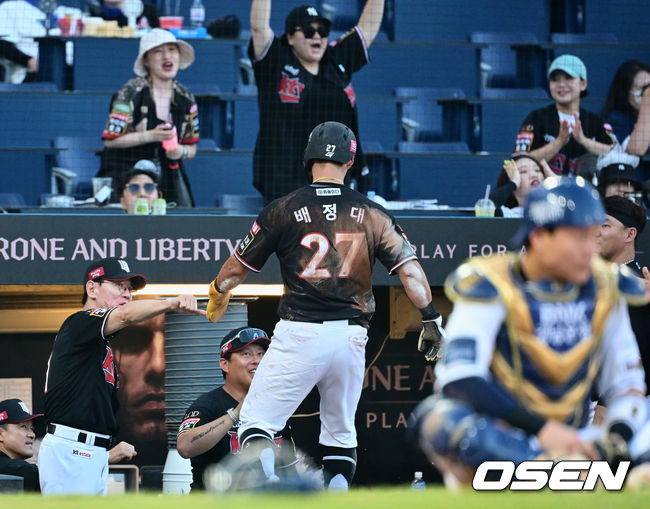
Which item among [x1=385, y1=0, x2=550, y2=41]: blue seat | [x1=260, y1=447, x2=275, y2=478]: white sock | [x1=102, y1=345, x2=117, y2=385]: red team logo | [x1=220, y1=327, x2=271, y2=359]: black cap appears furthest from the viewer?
[x1=385, y1=0, x2=550, y2=41]: blue seat

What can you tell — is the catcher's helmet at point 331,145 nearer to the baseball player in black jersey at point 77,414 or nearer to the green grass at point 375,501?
the baseball player in black jersey at point 77,414

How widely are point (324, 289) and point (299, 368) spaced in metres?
0.41

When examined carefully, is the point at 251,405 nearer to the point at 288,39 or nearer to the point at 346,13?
A: the point at 288,39

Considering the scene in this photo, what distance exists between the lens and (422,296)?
19.6 feet

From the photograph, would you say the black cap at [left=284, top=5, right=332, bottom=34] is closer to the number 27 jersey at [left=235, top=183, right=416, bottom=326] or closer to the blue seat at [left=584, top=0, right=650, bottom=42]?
the number 27 jersey at [left=235, top=183, right=416, bottom=326]

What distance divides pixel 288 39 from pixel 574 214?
216 inches

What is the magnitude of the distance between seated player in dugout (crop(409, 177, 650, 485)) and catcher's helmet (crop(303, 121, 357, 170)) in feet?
7.64

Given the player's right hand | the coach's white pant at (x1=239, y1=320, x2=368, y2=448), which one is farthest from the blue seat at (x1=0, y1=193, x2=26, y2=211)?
the coach's white pant at (x1=239, y1=320, x2=368, y2=448)

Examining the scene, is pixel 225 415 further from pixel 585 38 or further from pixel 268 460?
pixel 585 38

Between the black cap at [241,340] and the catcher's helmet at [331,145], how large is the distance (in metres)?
1.28

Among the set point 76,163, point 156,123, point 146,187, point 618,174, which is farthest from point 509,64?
point 146,187

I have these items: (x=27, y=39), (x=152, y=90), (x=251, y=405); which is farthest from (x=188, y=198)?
(x=251, y=405)

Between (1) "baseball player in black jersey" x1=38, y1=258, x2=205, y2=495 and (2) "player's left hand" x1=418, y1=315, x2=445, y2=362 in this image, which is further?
(1) "baseball player in black jersey" x1=38, y1=258, x2=205, y2=495

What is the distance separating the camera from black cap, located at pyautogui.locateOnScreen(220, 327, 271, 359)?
21.8ft
